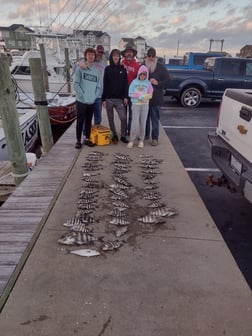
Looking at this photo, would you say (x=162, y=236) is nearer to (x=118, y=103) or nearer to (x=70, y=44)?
(x=118, y=103)

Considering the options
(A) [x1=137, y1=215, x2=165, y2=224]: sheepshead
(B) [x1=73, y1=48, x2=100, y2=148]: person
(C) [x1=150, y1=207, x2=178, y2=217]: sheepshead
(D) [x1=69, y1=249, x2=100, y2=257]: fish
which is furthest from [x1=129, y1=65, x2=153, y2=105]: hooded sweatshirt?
(D) [x1=69, y1=249, x2=100, y2=257]: fish

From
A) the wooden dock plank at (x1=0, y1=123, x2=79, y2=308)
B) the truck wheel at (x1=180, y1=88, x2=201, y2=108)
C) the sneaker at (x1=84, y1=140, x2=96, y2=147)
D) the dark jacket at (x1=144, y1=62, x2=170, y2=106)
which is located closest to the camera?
the wooden dock plank at (x1=0, y1=123, x2=79, y2=308)

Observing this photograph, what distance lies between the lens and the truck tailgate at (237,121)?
3.02 m

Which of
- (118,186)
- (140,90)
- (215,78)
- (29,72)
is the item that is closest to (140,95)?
(140,90)

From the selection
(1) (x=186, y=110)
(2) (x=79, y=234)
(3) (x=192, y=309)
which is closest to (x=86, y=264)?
(2) (x=79, y=234)

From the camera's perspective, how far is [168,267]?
7.72 ft

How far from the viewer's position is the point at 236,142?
3416 millimetres

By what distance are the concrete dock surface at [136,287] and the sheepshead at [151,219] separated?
0.18ft

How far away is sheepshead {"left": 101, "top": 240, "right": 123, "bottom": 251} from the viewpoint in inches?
100.0

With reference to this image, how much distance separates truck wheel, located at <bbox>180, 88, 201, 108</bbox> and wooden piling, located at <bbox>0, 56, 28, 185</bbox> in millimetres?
8216

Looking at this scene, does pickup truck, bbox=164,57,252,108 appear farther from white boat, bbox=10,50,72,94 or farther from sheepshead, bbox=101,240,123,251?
sheepshead, bbox=101,240,123,251

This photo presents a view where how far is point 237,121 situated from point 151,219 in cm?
170

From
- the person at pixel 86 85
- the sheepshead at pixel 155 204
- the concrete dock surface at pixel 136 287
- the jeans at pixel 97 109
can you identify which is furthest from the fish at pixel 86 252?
the jeans at pixel 97 109

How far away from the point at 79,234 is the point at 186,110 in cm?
930
